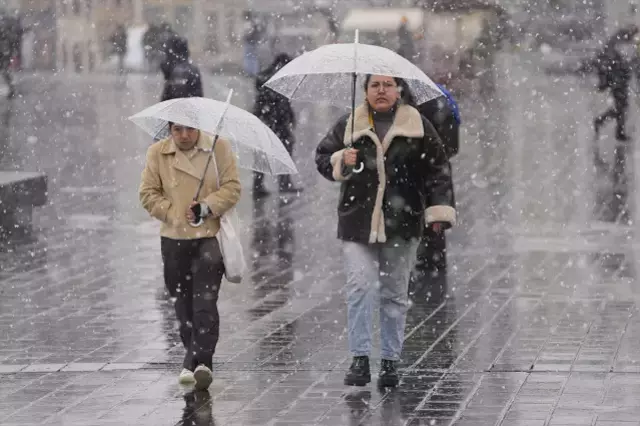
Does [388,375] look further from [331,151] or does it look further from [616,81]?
[616,81]

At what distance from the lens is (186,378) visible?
8.82 metres

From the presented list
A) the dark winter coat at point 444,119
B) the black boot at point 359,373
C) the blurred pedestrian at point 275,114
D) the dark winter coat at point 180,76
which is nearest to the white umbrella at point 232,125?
the black boot at point 359,373

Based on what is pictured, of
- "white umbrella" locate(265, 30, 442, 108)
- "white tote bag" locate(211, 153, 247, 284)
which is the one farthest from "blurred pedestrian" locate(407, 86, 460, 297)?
"white tote bag" locate(211, 153, 247, 284)

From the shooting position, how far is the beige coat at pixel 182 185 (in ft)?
29.1

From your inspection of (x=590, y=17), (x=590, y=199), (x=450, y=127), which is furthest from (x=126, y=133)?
(x=590, y=17)

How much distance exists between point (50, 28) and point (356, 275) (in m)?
53.3

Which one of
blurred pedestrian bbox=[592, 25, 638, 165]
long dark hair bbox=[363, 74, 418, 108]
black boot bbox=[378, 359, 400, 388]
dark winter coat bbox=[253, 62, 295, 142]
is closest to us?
black boot bbox=[378, 359, 400, 388]

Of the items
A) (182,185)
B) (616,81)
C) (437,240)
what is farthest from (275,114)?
(182,185)

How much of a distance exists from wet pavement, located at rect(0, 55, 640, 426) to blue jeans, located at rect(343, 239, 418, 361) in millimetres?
239

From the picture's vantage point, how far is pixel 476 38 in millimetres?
44188

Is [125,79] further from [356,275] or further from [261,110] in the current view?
[356,275]

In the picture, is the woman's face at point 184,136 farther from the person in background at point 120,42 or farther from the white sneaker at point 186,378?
the person in background at point 120,42

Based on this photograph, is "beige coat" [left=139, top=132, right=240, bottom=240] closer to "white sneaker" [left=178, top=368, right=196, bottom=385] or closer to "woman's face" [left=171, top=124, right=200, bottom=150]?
"woman's face" [left=171, top=124, right=200, bottom=150]

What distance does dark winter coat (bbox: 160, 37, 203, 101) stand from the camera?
52.1 feet
